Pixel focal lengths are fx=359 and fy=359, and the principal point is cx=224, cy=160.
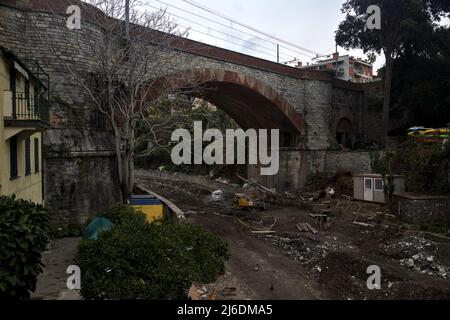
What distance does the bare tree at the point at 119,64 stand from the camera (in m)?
14.7

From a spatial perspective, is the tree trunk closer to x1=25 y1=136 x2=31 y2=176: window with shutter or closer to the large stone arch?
the large stone arch

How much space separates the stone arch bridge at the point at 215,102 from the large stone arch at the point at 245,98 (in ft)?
0.23

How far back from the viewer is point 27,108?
33.0 feet

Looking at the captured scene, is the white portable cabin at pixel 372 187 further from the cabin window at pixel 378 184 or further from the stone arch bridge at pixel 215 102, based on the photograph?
the stone arch bridge at pixel 215 102

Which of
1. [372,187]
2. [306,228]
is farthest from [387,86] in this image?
[306,228]

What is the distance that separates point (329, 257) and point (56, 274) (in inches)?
351

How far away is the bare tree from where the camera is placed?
14719mm

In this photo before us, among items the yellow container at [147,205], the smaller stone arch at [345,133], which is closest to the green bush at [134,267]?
the yellow container at [147,205]

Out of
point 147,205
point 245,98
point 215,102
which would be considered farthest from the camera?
point 215,102

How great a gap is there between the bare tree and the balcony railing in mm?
3164

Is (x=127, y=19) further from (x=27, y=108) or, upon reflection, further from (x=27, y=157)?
(x=27, y=157)
